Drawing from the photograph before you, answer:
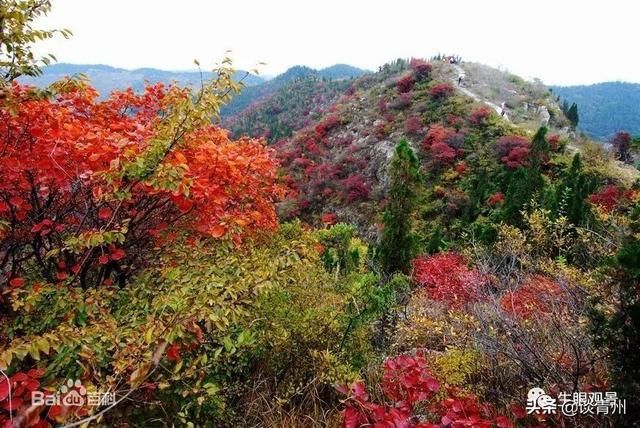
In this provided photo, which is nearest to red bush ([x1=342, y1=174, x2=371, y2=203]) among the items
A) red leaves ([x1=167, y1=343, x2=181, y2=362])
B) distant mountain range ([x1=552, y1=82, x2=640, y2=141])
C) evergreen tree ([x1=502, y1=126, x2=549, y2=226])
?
evergreen tree ([x1=502, y1=126, x2=549, y2=226])

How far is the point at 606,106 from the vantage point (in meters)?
133

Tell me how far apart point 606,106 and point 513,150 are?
128339 millimetres

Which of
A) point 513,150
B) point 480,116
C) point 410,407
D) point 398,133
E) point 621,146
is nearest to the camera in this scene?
point 410,407

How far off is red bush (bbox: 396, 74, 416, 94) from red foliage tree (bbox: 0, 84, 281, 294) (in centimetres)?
4957

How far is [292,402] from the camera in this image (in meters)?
4.22

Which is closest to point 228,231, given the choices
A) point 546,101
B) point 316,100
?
point 546,101

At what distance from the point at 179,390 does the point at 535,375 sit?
2.99 m

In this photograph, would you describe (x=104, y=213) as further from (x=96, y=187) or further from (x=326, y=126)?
(x=326, y=126)

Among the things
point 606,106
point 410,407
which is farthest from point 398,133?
point 606,106

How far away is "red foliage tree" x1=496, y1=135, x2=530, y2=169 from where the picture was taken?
103 ft

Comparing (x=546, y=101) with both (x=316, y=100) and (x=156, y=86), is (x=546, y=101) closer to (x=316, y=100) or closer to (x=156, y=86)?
(x=156, y=86)

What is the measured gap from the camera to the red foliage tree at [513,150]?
31341 millimetres

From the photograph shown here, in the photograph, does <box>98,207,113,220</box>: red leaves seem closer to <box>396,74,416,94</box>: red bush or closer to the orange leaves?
the orange leaves

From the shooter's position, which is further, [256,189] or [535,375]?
[256,189]
